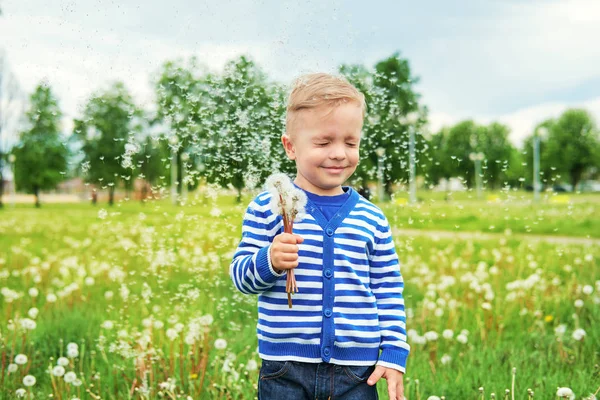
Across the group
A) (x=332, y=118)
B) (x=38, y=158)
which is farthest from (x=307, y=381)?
(x=38, y=158)

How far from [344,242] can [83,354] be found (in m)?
2.27

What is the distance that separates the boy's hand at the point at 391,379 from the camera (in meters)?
2.23

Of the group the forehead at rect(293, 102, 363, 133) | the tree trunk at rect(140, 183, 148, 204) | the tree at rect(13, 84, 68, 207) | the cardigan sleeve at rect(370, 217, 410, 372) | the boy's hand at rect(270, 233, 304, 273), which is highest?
the tree at rect(13, 84, 68, 207)

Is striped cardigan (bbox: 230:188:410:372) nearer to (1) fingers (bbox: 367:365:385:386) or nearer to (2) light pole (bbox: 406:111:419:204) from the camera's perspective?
(1) fingers (bbox: 367:365:385:386)

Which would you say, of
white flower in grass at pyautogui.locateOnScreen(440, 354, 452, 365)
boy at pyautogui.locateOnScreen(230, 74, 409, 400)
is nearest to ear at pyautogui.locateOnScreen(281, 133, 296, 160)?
boy at pyautogui.locateOnScreen(230, 74, 409, 400)

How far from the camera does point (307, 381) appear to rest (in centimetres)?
217

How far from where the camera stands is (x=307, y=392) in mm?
2184

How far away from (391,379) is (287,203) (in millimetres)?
759

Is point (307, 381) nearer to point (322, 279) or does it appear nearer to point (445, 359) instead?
point (322, 279)

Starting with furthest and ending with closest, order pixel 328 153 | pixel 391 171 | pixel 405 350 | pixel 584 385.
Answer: pixel 391 171 → pixel 584 385 → pixel 405 350 → pixel 328 153

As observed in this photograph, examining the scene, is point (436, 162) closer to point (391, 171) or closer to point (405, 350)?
point (391, 171)

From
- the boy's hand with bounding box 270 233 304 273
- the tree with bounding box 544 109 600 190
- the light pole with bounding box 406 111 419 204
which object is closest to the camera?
the boy's hand with bounding box 270 233 304 273

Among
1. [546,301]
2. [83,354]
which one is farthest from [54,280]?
[546,301]

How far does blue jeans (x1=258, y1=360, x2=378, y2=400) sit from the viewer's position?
217 centimetres
